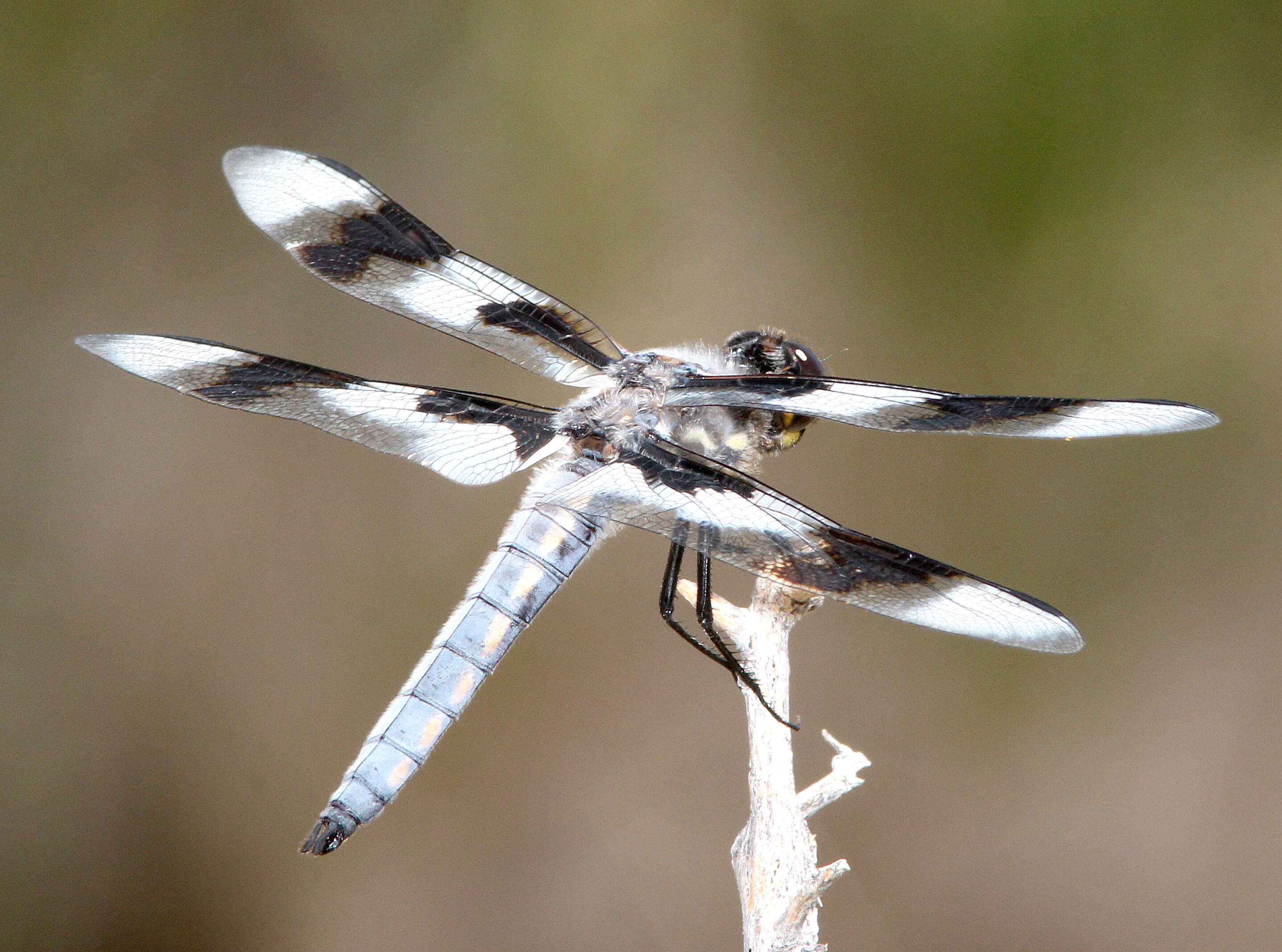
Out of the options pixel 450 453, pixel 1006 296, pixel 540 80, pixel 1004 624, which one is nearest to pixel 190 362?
pixel 450 453

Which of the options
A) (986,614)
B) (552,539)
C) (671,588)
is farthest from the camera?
(671,588)

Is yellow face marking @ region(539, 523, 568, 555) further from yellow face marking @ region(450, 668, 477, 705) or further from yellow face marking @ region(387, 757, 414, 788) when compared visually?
yellow face marking @ region(387, 757, 414, 788)

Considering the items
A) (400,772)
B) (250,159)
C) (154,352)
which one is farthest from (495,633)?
(250,159)

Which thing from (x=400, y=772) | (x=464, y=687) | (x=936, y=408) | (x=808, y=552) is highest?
(x=936, y=408)

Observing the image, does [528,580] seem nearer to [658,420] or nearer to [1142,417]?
[658,420]

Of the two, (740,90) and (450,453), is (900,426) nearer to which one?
(450,453)

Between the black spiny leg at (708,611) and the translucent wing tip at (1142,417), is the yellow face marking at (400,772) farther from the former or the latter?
the translucent wing tip at (1142,417)

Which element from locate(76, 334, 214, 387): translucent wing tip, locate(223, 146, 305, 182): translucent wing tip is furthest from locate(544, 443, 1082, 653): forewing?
locate(223, 146, 305, 182): translucent wing tip
